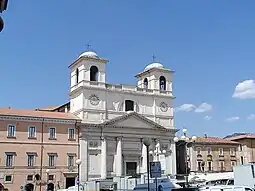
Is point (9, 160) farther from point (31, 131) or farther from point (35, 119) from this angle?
point (35, 119)

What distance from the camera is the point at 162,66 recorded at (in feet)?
201

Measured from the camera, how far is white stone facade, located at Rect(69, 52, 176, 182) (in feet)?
168

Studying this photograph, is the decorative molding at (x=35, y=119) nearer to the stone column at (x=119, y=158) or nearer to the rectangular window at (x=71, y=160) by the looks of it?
the rectangular window at (x=71, y=160)

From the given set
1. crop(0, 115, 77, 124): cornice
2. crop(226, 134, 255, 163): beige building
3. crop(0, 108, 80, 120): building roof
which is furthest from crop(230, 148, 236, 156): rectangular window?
crop(0, 115, 77, 124): cornice

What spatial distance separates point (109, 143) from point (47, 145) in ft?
27.4

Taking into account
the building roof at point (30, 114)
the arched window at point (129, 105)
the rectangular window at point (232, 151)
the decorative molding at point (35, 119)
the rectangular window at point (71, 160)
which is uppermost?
the arched window at point (129, 105)

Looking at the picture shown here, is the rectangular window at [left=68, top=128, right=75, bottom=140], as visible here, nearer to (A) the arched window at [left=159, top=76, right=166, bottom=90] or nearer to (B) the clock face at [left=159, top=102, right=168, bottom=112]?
(B) the clock face at [left=159, top=102, right=168, bottom=112]

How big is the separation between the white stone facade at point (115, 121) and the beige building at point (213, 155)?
8.52 metres

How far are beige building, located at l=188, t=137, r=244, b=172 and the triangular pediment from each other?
37.5 ft

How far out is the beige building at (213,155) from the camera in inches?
2542

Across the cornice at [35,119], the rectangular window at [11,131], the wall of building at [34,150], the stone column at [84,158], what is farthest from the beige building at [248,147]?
→ the rectangular window at [11,131]

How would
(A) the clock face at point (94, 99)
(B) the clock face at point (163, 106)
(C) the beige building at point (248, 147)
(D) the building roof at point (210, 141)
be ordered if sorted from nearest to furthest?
(A) the clock face at point (94, 99) → (B) the clock face at point (163, 106) → (D) the building roof at point (210, 141) → (C) the beige building at point (248, 147)

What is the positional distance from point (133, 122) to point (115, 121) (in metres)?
2.77

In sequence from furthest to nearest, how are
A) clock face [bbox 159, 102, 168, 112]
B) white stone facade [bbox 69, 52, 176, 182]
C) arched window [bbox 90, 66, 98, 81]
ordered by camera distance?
clock face [bbox 159, 102, 168, 112], arched window [bbox 90, 66, 98, 81], white stone facade [bbox 69, 52, 176, 182]
